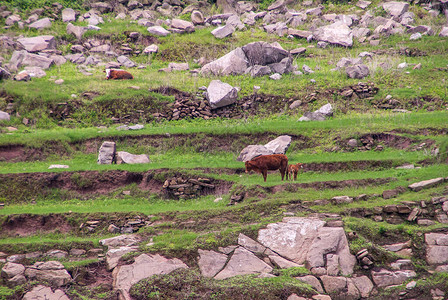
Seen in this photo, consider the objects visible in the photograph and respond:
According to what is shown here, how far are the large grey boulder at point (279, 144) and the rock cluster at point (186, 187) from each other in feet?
11.1

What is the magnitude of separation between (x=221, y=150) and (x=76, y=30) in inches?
684

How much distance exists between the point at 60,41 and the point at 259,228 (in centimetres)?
2427

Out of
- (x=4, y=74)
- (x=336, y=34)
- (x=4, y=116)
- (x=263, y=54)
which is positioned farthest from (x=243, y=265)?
(x=336, y=34)

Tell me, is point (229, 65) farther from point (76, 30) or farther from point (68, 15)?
point (68, 15)

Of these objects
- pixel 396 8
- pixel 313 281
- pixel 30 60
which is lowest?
pixel 30 60

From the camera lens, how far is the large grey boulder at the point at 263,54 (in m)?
26.7

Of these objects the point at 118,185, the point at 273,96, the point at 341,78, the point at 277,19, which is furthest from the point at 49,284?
the point at 277,19

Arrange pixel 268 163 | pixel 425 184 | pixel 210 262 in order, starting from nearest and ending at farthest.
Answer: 1. pixel 210 262
2. pixel 425 184
3. pixel 268 163

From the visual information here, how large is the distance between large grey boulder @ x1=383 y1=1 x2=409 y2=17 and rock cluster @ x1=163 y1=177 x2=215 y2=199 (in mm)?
24041

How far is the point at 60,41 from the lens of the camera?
101 ft

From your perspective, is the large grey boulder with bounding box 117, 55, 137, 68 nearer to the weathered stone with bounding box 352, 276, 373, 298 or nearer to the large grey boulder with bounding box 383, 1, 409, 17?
the large grey boulder with bounding box 383, 1, 409, 17

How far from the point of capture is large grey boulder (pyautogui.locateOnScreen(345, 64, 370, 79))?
24.7 metres

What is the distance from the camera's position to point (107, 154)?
61.6ft

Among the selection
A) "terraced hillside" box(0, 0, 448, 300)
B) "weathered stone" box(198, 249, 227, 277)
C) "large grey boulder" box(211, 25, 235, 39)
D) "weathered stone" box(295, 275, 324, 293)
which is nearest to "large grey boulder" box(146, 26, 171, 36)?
"terraced hillside" box(0, 0, 448, 300)
